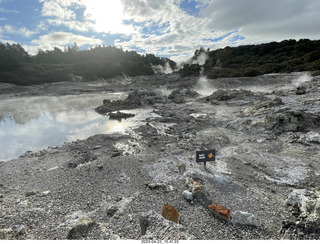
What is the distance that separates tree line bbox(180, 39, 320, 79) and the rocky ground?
3110 cm

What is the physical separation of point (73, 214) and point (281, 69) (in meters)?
49.4

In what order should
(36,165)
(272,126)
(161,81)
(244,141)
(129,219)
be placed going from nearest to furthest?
1. (129,219)
2. (36,165)
3. (244,141)
4. (272,126)
5. (161,81)

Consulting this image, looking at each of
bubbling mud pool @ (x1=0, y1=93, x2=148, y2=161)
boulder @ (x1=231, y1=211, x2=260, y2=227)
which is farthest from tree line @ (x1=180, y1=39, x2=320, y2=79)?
boulder @ (x1=231, y1=211, x2=260, y2=227)

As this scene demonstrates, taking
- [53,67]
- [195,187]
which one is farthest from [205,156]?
[53,67]

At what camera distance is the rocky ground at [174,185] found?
4375mm

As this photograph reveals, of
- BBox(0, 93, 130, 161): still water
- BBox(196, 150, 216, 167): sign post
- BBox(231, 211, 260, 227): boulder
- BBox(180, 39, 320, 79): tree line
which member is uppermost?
BBox(180, 39, 320, 79): tree line

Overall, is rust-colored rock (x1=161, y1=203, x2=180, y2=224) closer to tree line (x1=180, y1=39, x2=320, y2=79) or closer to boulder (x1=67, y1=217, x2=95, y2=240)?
boulder (x1=67, y1=217, x2=95, y2=240)

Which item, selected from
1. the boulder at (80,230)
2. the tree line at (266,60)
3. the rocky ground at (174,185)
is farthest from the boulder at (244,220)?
the tree line at (266,60)

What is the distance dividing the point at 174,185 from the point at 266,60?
60.5 metres

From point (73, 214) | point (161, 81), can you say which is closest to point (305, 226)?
point (73, 214)

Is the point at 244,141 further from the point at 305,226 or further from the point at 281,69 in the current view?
the point at 281,69

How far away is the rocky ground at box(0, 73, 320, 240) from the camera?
4.38m

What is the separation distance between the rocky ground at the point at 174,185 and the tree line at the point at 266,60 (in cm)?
3110

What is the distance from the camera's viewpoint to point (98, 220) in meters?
4.77
